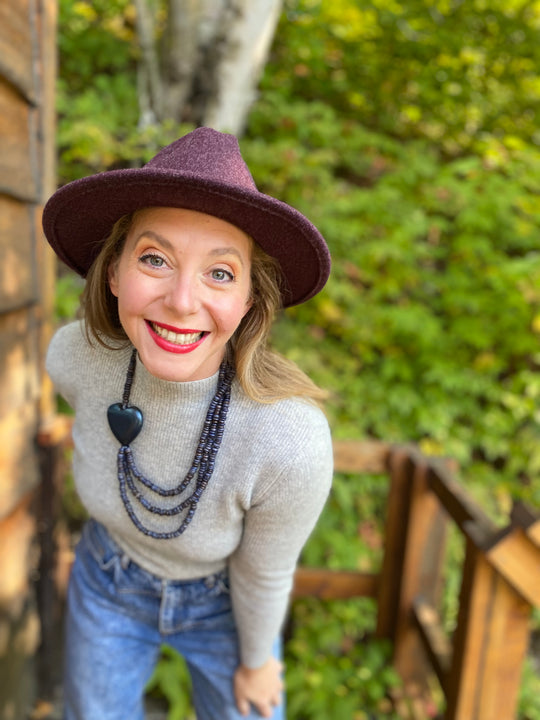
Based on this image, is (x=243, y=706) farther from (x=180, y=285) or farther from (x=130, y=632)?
(x=180, y=285)

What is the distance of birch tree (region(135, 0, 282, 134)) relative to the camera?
10.5ft

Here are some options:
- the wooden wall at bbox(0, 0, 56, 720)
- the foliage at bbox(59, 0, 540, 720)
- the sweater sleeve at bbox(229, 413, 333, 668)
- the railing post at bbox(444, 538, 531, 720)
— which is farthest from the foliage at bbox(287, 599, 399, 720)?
the sweater sleeve at bbox(229, 413, 333, 668)

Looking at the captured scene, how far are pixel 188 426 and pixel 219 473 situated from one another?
120 millimetres

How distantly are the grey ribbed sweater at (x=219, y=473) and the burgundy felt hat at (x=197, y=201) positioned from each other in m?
0.28

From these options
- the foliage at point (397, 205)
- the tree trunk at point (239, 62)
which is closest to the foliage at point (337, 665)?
the foliage at point (397, 205)

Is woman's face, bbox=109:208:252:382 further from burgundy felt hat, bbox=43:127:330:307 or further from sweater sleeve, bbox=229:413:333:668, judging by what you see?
sweater sleeve, bbox=229:413:333:668

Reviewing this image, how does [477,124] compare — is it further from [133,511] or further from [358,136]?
[133,511]

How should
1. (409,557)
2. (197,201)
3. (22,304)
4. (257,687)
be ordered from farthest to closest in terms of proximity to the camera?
(409,557)
(22,304)
(257,687)
(197,201)

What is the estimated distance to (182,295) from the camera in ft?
3.20

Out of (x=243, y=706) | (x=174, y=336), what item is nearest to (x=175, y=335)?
(x=174, y=336)

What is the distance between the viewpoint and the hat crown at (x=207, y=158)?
97 cm

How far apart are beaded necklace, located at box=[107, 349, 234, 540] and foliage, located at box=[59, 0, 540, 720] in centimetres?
230

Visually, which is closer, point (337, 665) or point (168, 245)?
point (168, 245)

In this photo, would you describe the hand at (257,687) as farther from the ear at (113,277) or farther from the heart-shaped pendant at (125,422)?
the ear at (113,277)
